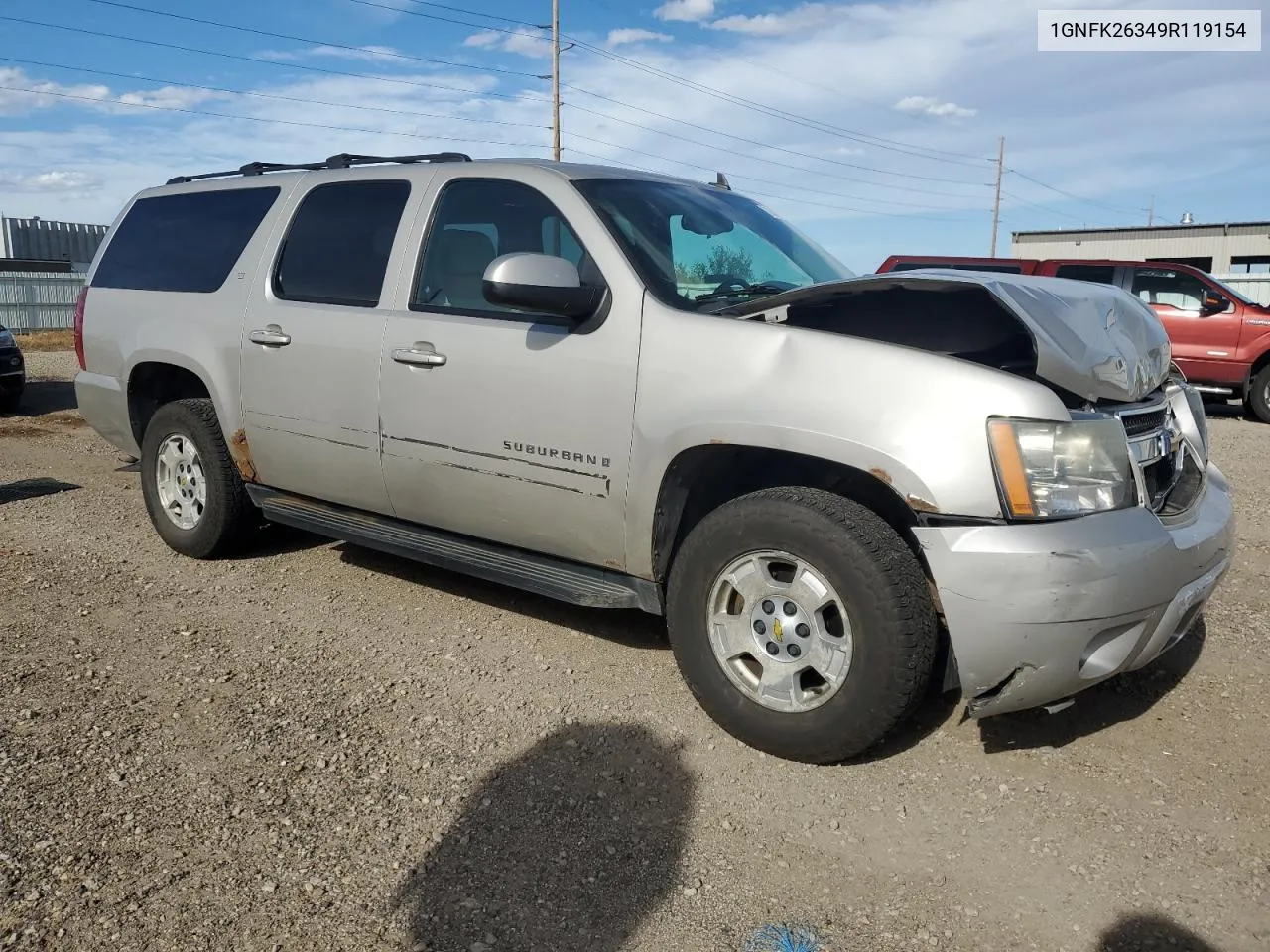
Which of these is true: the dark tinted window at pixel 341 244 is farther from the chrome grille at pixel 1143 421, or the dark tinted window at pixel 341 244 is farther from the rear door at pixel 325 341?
the chrome grille at pixel 1143 421

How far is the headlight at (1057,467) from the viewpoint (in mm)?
2826

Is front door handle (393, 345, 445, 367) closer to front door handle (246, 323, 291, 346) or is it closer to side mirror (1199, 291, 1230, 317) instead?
front door handle (246, 323, 291, 346)

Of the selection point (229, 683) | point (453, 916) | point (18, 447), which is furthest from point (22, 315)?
point (453, 916)

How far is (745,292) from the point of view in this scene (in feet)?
13.1

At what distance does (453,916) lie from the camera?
2541 mm

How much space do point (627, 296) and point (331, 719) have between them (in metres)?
1.84

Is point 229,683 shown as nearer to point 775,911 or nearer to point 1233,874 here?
point 775,911

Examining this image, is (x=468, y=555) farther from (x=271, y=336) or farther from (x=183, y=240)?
(x=183, y=240)

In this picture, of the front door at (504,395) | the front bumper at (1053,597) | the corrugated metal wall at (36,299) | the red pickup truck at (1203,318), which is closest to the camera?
the front bumper at (1053,597)

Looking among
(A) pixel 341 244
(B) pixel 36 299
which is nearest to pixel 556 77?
(B) pixel 36 299

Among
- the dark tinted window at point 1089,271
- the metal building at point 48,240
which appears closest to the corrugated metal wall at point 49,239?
the metal building at point 48,240

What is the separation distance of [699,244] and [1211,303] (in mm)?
10950

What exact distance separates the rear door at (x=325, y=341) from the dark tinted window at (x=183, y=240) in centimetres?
36

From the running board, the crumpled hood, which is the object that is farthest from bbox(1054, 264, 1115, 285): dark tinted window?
the running board
